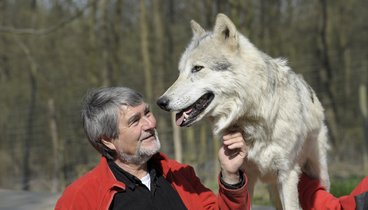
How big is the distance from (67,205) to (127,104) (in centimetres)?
63

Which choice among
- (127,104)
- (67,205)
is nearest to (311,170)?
(127,104)

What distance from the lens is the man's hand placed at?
108 inches

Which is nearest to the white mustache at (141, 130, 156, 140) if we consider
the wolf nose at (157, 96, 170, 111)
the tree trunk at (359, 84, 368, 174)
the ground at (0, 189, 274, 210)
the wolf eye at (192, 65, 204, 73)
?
the wolf nose at (157, 96, 170, 111)

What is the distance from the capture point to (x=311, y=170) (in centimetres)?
426

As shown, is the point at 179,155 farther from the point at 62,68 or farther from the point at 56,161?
the point at 62,68

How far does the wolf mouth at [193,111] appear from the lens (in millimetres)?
3174

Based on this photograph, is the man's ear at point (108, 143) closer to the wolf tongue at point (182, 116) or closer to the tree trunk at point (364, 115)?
the wolf tongue at point (182, 116)

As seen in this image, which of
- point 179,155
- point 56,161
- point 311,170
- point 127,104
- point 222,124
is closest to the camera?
point 127,104

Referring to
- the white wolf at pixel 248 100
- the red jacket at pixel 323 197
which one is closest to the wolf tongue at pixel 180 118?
the white wolf at pixel 248 100

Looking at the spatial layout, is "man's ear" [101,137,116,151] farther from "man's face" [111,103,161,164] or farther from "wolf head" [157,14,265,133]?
"wolf head" [157,14,265,133]

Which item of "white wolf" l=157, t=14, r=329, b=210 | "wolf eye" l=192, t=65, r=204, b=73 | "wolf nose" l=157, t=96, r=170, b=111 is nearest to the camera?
"wolf nose" l=157, t=96, r=170, b=111

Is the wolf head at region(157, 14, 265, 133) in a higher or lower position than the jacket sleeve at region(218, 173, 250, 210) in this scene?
higher

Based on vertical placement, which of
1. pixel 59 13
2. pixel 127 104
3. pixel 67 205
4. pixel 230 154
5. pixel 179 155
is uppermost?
pixel 127 104

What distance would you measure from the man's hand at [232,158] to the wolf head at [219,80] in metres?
0.42
